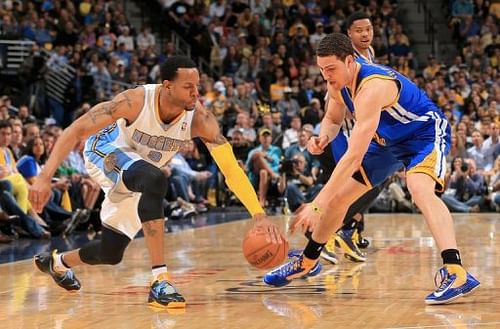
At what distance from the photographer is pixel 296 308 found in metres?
5.30

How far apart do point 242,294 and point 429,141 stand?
142cm

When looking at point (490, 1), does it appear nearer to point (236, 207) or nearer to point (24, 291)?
point (236, 207)

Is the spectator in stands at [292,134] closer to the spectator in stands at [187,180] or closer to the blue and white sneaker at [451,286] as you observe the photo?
the spectator in stands at [187,180]

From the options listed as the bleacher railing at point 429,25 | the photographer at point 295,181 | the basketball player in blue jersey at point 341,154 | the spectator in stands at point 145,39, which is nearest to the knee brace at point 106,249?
the basketball player in blue jersey at point 341,154

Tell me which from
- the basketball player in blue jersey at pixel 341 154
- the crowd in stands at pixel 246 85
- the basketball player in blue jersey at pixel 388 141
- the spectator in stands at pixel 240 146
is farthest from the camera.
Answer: the spectator in stands at pixel 240 146

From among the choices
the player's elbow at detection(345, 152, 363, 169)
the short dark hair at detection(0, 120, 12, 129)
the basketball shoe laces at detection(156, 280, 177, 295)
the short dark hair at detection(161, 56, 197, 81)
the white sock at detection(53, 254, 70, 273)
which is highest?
the short dark hair at detection(161, 56, 197, 81)

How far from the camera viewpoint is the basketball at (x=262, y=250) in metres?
5.29

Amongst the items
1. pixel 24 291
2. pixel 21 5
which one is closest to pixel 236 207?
pixel 21 5

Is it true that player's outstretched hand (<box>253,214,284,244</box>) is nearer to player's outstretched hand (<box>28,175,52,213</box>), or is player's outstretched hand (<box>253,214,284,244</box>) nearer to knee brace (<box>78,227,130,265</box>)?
knee brace (<box>78,227,130,265</box>)

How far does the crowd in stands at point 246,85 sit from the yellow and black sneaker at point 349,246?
291 cm

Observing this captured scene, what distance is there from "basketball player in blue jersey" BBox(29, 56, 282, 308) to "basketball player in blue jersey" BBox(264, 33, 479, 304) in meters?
0.70

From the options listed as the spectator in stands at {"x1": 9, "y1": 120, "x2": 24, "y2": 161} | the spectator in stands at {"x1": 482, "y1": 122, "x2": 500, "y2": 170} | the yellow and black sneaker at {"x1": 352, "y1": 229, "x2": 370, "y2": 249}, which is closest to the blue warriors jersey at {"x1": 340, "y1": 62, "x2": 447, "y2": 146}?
the yellow and black sneaker at {"x1": 352, "y1": 229, "x2": 370, "y2": 249}

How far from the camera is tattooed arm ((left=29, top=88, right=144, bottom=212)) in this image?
197 inches

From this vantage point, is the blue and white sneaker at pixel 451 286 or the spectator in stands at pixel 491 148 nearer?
the blue and white sneaker at pixel 451 286
